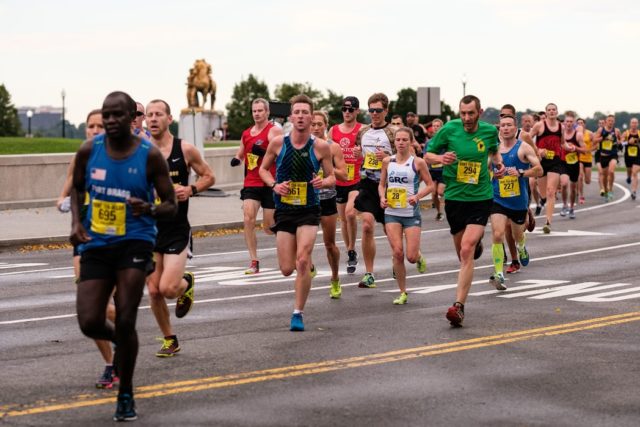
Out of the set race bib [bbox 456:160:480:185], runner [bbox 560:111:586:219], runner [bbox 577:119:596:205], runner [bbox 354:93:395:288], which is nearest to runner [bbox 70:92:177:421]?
race bib [bbox 456:160:480:185]

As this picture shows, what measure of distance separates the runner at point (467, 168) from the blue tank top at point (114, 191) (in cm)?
465

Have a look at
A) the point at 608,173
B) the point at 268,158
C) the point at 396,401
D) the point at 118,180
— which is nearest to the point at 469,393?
the point at 396,401

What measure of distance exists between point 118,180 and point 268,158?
4.06 metres

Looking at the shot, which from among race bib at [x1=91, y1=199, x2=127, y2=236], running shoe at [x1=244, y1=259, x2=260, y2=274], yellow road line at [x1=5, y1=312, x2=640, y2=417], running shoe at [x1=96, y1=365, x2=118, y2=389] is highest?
race bib at [x1=91, y1=199, x2=127, y2=236]

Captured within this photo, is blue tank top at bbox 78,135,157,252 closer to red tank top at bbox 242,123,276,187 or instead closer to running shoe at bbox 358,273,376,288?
running shoe at bbox 358,273,376,288

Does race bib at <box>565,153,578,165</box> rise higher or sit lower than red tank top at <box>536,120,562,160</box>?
lower

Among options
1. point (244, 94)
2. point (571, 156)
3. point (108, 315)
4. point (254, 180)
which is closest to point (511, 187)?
point (254, 180)

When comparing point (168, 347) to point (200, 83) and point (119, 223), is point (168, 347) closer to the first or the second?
point (119, 223)

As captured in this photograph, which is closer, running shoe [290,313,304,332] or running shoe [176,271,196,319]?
running shoe [176,271,196,319]

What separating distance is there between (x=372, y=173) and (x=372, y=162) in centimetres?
13

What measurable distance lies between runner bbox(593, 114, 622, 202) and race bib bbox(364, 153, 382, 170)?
17.6 metres

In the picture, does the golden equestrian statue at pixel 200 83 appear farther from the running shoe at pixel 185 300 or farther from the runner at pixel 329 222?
the running shoe at pixel 185 300

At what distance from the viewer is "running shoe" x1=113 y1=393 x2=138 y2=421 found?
744 centimetres

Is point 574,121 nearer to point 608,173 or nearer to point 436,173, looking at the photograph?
point 436,173
